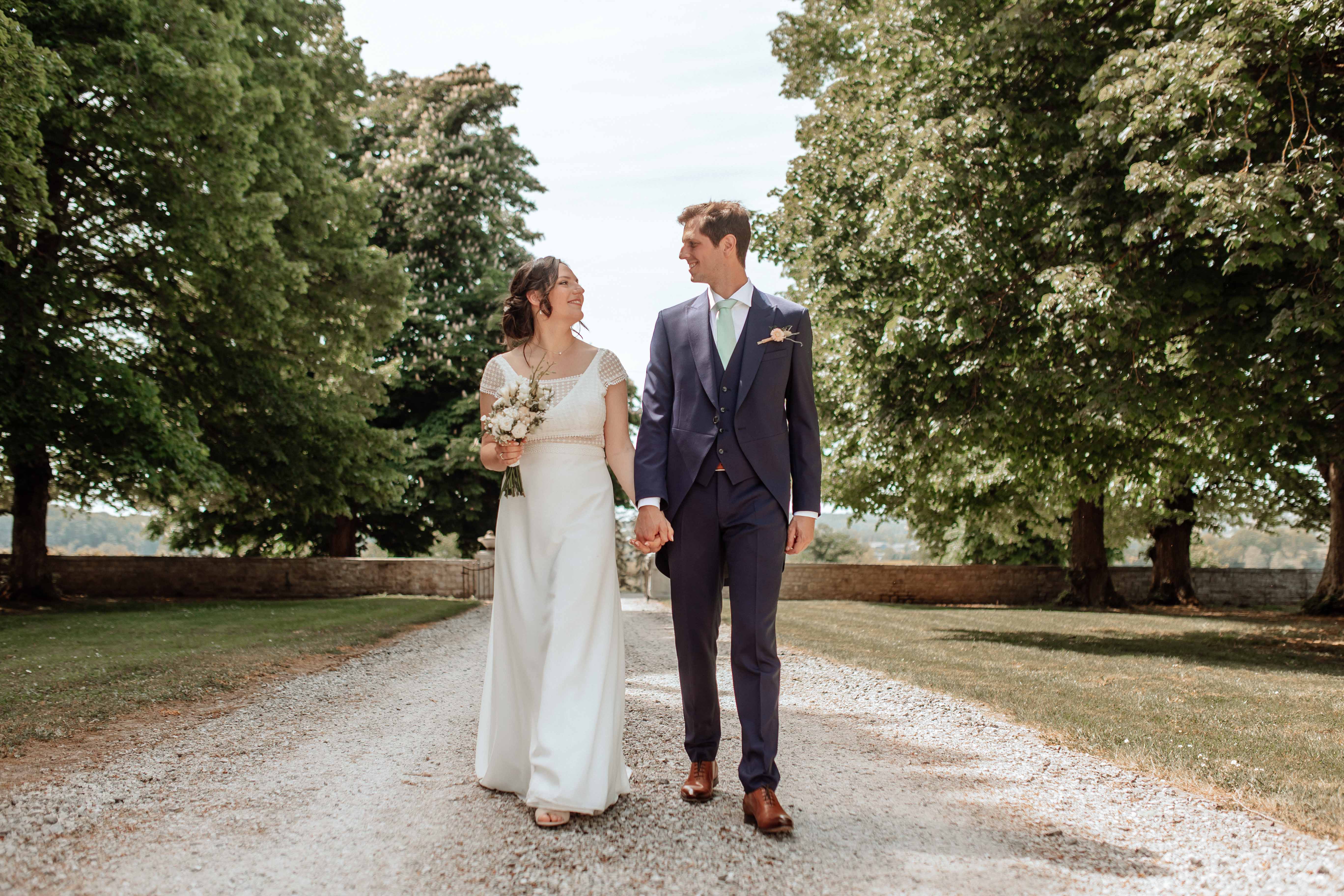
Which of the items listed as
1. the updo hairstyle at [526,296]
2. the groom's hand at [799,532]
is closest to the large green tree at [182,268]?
the updo hairstyle at [526,296]

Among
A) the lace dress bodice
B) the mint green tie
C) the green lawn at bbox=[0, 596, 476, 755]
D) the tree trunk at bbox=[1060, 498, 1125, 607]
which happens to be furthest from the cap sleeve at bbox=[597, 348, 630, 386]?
the tree trunk at bbox=[1060, 498, 1125, 607]

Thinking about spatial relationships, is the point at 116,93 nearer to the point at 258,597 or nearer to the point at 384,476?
the point at 384,476

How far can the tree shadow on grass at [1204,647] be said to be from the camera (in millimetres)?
10086

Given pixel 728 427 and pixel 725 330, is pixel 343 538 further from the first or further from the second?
pixel 728 427

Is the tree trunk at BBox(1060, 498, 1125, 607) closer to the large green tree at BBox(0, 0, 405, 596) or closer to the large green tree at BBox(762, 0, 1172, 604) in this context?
the large green tree at BBox(762, 0, 1172, 604)

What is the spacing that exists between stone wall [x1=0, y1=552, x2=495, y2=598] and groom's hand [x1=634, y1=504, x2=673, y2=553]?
17.8 meters

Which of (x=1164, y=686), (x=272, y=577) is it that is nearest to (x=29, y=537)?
(x=272, y=577)

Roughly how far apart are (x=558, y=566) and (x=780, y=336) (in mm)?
1350

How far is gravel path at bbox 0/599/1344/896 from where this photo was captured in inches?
113

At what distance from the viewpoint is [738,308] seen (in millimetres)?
3855

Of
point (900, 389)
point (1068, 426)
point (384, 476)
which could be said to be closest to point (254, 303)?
point (384, 476)

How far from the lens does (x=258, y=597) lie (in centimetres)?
2117

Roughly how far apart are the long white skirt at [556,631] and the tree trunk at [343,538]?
74.8 feet

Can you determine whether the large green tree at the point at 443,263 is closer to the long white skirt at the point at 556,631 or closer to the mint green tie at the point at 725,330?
the long white skirt at the point at 556,631
